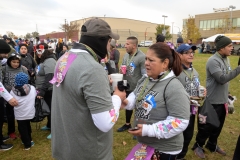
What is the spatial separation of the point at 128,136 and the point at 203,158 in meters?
1.68

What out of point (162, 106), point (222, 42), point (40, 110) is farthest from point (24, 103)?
point (222, 42)

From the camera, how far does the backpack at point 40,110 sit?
4.17 meters

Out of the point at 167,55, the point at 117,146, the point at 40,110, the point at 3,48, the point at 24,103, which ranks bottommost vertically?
the point at 117,146

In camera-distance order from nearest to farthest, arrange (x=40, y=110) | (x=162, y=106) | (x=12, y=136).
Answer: (x=162, y=106) → (x=40, y=110) → (x=12, y=136)

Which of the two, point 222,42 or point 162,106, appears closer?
point 162,106

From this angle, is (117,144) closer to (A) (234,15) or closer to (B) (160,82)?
(B) (160,82)

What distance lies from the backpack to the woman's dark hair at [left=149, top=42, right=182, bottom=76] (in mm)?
3054

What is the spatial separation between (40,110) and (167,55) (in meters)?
3.19

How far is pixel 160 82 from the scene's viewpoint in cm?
202

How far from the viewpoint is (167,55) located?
2.04 m

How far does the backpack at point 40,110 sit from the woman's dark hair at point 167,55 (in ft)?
10.0

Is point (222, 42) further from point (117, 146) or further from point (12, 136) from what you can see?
point (12, 136)

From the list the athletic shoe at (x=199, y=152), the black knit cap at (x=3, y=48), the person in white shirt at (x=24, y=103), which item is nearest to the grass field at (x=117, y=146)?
the athletic shoe at (x=199, y=152)

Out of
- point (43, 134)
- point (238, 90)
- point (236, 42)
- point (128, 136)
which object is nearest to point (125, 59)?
point (128, 136)
